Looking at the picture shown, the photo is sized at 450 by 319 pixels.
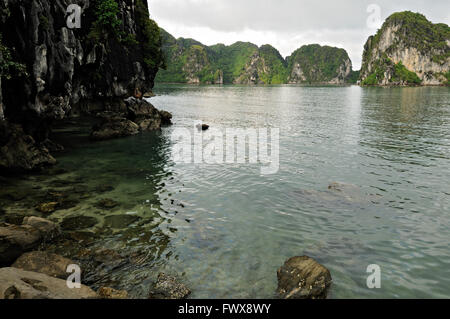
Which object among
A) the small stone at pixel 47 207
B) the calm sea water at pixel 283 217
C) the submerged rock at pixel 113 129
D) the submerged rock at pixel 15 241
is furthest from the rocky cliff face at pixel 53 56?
the submerged rock at pixel 15 241

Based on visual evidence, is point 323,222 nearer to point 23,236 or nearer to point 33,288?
point 33,288

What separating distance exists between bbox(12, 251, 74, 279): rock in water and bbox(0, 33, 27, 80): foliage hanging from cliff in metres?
14.0

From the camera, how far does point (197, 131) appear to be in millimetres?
44438

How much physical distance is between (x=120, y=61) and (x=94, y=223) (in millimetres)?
41971

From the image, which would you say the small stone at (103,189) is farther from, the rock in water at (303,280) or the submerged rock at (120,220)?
the rock in water at (303,280)

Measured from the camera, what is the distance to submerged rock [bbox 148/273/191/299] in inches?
365

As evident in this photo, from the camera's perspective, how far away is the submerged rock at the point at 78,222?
13.7 meters

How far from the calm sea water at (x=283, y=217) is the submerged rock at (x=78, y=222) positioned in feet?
3.54

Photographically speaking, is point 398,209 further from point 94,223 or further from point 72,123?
point 72,123

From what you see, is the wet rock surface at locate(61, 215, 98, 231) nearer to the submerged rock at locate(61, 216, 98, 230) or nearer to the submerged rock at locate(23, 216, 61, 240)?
the submerged rock at locate(61, 216, 98, 230)

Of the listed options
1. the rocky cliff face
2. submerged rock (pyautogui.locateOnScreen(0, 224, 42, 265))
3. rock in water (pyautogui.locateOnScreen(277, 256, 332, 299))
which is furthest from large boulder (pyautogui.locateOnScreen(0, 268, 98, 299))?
the rocky cliff face

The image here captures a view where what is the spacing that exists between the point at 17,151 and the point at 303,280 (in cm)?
2277

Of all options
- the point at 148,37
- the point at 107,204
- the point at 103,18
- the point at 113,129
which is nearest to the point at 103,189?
the point at 107,204
